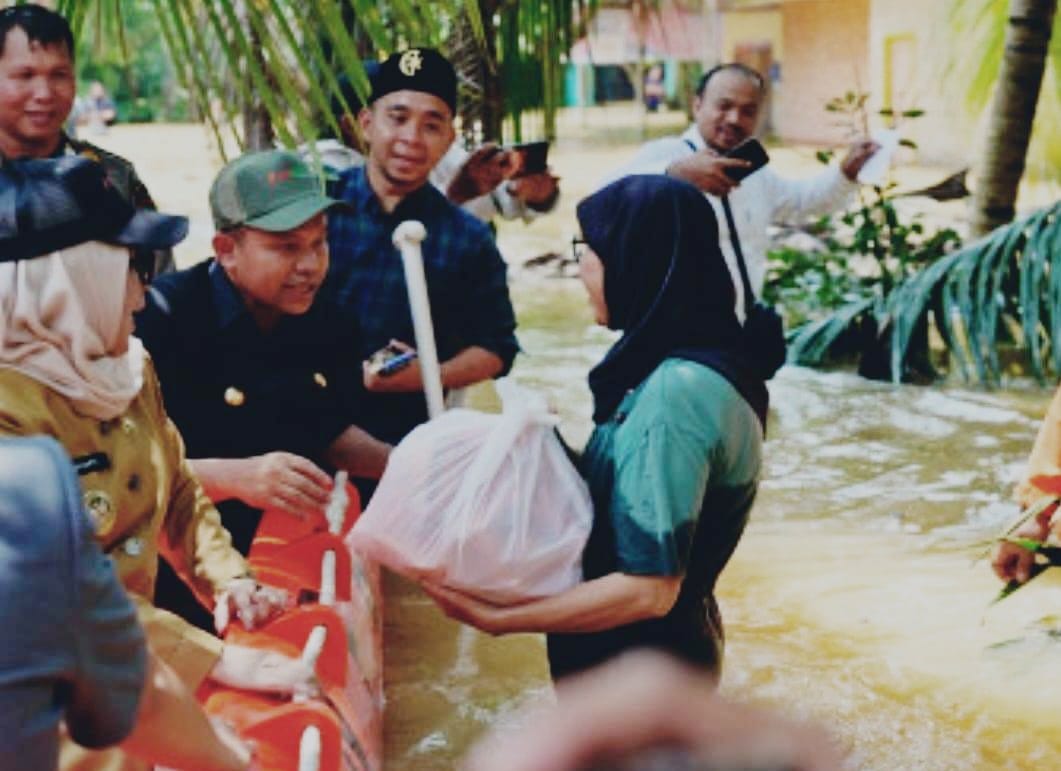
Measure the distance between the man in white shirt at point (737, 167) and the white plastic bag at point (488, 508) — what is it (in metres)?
2.38

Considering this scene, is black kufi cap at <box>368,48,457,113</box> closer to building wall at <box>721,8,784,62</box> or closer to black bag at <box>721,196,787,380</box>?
black bag at <box>721,196,787,380</box>

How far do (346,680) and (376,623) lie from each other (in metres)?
1.20

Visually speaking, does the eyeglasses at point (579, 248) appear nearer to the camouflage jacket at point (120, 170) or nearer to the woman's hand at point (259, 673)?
the woman's hand at point (259, 673)

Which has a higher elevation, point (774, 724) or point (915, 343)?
point (774, 724)

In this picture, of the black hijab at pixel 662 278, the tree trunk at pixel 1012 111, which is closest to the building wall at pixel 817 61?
the tree trunk at pixel 1012 111

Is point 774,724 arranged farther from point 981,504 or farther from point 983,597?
point 981,504

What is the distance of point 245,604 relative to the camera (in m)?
2.57

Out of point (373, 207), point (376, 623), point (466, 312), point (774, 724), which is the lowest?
point (376, 623)

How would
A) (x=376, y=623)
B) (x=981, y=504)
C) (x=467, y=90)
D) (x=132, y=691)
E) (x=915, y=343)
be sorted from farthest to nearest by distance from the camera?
1. (x=915, y=343)
2. (x=467, y=90)
3. (x=981, y=504)
4. (x=376, y=623)
5. (x=132, y=691)

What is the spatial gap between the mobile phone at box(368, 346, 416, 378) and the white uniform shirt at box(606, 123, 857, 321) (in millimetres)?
1326

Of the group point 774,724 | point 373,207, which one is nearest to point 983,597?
point 373,207

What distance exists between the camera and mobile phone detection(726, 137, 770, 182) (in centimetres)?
470

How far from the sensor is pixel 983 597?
505cm

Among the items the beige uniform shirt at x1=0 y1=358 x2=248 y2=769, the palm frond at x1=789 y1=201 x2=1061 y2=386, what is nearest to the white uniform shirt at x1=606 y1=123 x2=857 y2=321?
the palm frond at x1=789 y1=201 x2=1061 y2=386
